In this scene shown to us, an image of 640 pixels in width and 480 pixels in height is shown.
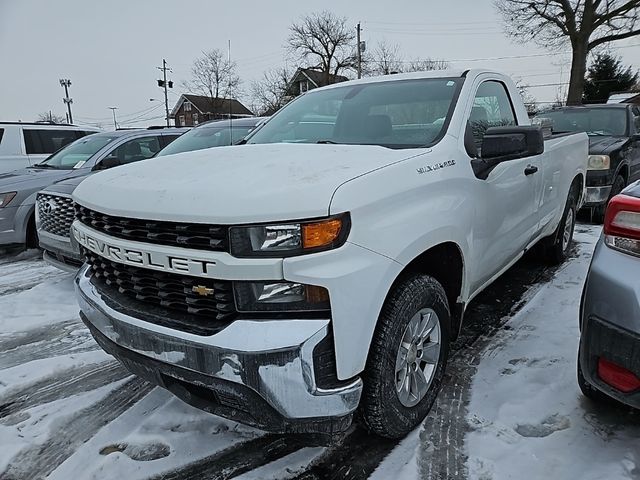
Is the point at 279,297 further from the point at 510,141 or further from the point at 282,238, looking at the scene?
the point at 510,141

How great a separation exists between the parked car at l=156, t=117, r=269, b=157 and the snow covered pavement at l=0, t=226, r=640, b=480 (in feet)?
10.1

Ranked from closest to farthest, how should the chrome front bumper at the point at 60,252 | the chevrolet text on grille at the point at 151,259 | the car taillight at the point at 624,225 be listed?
the chevrolet text on grille at the point at 151,259 → the car taillight at the point at 624,225 → the chrome front bumper at the point at 60,252

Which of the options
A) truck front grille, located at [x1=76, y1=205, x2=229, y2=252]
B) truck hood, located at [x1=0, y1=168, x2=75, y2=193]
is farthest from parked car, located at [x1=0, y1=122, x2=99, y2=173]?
truck front grille, located at [x1=76, y1=205, x2=229, y2=252]

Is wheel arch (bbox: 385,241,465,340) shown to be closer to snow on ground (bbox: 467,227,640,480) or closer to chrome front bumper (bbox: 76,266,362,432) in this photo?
snow on ground (bbox: 467,227,640,480)

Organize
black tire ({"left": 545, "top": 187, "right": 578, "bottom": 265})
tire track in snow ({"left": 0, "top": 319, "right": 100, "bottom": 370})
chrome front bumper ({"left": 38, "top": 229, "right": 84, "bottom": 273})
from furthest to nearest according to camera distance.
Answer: black tire ({"left": 545, "top": 187, "right": 578, "bottom": 265}) → chrome front bumper ({"left": 38, "top": 229, "right": 84, "bottom": 273}) → tire track in snow ({"left": 0, "top": 319, "right": 100, "bottom": 370})

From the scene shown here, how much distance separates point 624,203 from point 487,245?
3.17 ft

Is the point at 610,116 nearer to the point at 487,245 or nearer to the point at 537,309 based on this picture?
the point at 537,309

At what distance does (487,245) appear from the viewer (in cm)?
292

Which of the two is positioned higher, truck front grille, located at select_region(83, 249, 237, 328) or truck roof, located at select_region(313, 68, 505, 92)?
truck roof, located at select_region(313, 68, 505, 92)

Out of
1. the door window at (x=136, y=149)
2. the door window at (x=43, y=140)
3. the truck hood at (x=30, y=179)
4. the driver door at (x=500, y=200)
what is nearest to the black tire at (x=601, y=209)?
the driver door at (x=500, y=200)

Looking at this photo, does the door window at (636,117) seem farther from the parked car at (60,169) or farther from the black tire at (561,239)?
the parked car at (60,169)

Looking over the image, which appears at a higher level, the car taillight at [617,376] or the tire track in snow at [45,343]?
the car taillight at [617,376]

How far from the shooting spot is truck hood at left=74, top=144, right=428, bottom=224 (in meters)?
1.77

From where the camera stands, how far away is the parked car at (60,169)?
587 cm
